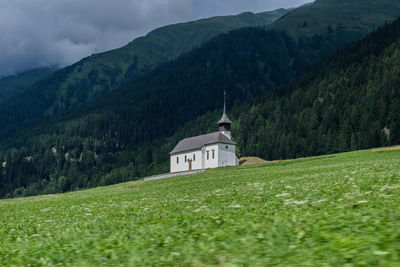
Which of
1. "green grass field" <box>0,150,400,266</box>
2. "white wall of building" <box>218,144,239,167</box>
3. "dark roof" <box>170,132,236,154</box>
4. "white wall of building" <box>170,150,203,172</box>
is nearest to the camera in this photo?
"green grass field" <box>0,150,400,266</box>

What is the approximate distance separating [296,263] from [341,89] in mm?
205063

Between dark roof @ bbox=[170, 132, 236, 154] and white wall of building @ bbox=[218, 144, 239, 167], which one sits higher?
dark roof @ bbox=[170, 132, 236, 154]

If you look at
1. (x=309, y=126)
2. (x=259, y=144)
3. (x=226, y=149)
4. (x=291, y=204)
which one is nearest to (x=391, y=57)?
(x=309, y=126)

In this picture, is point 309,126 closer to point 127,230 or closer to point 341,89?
point 341,89

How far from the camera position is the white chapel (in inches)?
4168

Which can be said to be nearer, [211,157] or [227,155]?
[227,155]

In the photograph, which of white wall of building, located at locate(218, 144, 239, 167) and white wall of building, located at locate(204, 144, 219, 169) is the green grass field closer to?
white wall of building, located at locate(218, 144, 239, 167)

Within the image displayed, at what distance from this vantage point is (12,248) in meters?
8.92

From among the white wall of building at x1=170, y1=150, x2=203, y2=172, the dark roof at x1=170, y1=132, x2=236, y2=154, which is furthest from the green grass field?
the white wall of building at x1=170, y1=150, x2=203, y2=172

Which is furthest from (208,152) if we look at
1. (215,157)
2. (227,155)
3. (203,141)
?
(227,155)

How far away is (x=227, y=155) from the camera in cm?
10669

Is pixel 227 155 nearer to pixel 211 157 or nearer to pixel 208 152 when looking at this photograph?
pixel 211 157

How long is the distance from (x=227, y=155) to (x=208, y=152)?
19.8ft

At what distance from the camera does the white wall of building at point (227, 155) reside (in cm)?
10531
